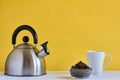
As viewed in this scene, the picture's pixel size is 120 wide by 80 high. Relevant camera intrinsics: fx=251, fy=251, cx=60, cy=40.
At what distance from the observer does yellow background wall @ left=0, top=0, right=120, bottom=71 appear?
1.24 m

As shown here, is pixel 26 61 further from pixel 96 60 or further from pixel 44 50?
pixel 96 60

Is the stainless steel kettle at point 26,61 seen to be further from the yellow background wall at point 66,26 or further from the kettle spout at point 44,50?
the yellow background wall at point 66,26

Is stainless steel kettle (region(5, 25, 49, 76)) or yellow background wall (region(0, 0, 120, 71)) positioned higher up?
yellow background wall (region(0, 0, 120, 71))

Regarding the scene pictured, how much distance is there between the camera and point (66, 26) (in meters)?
1.27

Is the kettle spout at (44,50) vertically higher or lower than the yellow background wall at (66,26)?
lower

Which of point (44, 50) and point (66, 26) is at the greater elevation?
point (66, 26)

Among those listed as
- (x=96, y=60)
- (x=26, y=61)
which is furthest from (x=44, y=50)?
(x=96, y=60)

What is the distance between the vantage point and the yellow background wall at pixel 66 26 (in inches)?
48.9

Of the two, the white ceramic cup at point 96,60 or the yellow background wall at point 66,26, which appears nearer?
the white ceramic cup at point 96,60

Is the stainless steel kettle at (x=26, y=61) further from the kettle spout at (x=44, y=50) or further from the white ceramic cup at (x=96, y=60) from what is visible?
the white ceramic cup at (x=96, y=60)

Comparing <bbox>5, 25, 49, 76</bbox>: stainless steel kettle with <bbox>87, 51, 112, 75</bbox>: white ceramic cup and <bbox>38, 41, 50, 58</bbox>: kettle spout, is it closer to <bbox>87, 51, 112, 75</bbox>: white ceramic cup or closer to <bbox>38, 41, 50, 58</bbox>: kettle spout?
<bbox>38, 41, 50, 58</bbox>: kettle spout

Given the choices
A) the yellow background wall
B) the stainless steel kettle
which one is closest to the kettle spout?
the stainless steel kettle

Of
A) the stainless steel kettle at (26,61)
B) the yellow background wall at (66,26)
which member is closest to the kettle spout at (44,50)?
the stainless steel kettle at (26,61)

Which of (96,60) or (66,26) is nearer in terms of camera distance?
(96,60)
